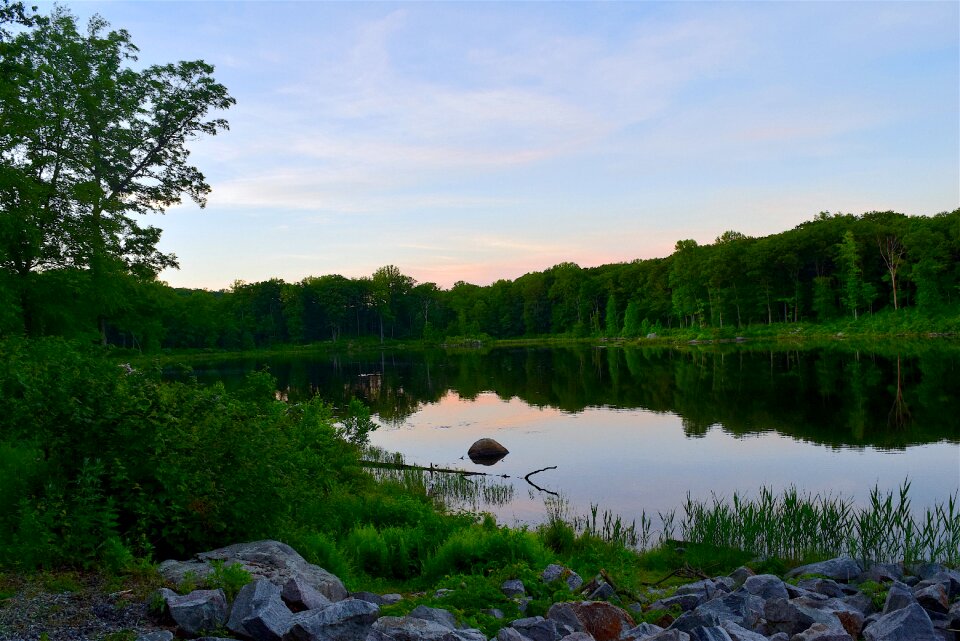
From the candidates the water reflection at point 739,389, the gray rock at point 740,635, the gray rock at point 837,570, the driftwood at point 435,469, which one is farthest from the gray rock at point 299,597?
the water reflection at point 739,389

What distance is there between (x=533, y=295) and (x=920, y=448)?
126708 millimetres

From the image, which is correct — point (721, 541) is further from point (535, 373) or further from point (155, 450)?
point (535, 373)

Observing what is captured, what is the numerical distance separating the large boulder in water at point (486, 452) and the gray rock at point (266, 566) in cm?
1463

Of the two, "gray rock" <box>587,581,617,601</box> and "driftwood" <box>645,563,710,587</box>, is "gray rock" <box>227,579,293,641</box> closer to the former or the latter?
"gray rock" <box>587,581,617,601</box>

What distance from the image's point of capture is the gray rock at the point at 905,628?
6.54m

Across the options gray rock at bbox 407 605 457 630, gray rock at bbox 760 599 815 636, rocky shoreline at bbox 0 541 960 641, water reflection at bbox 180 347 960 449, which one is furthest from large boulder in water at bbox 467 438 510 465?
gray rock at bbox 407 605 457 630

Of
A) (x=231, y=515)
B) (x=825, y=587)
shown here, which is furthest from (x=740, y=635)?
(x=231, y=515)

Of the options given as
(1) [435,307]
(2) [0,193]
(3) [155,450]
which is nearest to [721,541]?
(3) [155,450]

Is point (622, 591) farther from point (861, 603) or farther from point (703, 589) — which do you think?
point (861, 603)

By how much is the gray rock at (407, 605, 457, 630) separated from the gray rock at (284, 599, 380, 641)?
38 centimetres

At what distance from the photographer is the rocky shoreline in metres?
5.81

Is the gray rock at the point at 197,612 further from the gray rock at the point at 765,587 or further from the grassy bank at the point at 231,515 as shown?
the gray rock at the point at 765,587

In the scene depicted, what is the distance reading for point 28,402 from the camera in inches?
323

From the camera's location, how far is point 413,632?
5562 mm
